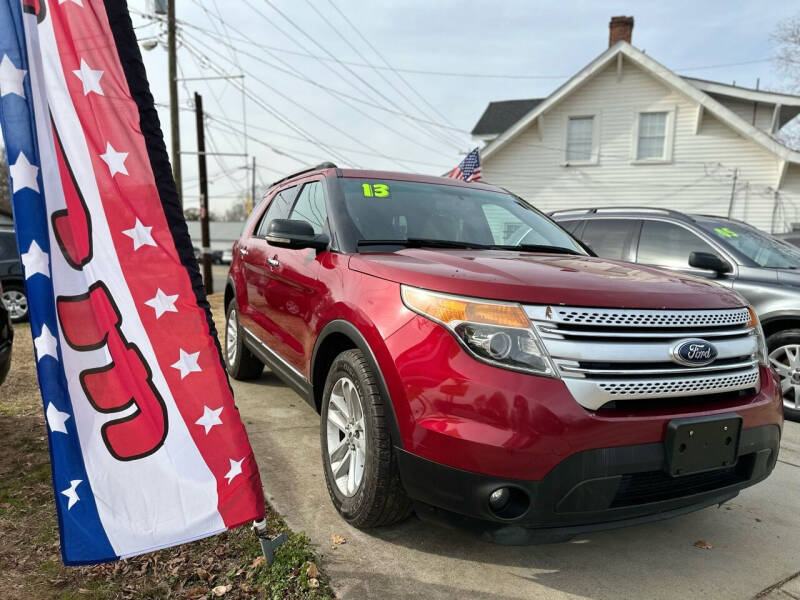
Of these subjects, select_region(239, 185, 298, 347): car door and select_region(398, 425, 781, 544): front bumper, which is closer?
select_region(398, 425, 781, 544): front bumper

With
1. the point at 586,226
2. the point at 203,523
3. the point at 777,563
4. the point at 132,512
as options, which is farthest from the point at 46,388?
the point at 586,226

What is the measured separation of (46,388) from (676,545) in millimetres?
2737

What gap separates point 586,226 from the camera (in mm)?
6289

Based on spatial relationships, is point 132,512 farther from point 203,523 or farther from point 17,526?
point 17,526

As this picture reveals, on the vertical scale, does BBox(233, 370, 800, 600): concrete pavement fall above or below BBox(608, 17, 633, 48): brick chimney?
below

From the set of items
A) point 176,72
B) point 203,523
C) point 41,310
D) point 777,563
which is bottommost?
point 777,563

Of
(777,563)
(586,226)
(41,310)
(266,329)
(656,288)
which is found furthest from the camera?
(586,226)

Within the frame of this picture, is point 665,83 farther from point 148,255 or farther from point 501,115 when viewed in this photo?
point 148,255

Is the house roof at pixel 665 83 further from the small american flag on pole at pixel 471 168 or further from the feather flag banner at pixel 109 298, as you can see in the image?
the feather flag banner at pixel 109 298

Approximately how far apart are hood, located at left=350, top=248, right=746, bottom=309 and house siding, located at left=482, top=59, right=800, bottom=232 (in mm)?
13593

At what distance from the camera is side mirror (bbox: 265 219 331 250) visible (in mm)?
2943

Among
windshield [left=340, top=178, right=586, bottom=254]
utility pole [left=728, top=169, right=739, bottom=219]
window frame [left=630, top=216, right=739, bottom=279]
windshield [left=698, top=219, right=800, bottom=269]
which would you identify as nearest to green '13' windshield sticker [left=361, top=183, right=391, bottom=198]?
windshield [left=340, top=178, right=586, bottom=254]

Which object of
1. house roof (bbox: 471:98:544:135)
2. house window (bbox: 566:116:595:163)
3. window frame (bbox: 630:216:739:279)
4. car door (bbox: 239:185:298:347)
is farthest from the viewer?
house roof (bbox: 471:98:544:135)

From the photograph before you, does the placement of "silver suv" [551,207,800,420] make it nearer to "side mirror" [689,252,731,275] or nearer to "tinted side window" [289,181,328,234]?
"side mirror" [689,252,731,275]
